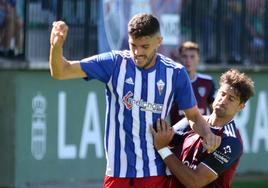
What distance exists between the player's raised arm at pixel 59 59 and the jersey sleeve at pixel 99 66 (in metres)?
0.04

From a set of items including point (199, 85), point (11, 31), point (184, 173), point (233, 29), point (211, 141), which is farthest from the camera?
point (233, 29)

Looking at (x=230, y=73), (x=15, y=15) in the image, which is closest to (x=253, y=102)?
(x=15, y=15)

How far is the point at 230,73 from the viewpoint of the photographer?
6.32 meters

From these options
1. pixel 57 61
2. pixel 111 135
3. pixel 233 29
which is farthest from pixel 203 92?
pixel 57 61

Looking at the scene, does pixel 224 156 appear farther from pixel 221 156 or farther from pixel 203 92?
pixel 203 92

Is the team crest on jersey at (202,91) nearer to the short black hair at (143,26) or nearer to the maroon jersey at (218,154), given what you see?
the maroon jersey at (218,154)

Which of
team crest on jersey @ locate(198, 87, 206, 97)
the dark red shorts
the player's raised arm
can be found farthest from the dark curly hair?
team crest on jersey @ locate(198, 87, 206, 97)

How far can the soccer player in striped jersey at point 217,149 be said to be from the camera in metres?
6.09

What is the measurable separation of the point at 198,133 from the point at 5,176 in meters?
5.34

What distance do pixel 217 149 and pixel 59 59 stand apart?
48.6 inches

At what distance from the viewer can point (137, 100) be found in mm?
6129

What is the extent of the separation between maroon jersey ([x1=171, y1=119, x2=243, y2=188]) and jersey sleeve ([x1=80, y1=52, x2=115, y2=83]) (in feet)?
2.40

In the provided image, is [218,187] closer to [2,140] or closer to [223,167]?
[223,167]

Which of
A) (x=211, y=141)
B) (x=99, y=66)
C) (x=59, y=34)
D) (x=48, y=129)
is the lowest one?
(x=48, y=129)
